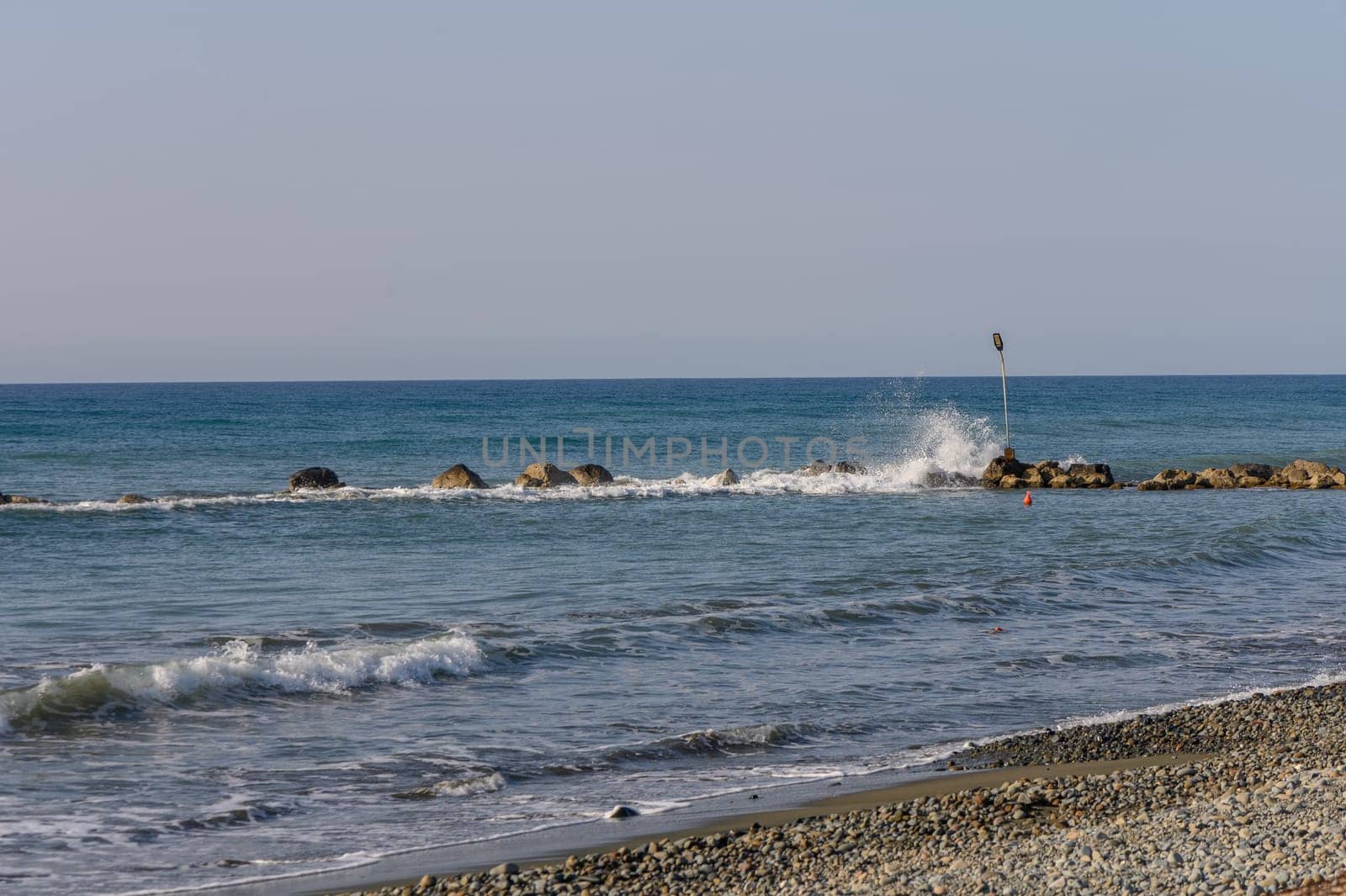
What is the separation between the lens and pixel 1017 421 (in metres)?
71.4

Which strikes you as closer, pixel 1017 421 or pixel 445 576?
pixel 445 576

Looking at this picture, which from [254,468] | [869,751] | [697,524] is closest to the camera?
[869,751]

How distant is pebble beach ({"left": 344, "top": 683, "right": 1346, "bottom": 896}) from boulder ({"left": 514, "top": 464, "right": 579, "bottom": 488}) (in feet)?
79.4

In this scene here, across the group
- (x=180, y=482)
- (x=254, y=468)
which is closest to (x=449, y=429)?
(x=254, y=468)

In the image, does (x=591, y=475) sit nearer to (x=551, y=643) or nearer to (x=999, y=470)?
(x=999, y=470)

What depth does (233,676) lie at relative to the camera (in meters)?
12.6

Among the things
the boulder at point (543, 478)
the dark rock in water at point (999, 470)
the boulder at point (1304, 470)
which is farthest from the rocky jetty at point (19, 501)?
the boulder at point (1304, 470)

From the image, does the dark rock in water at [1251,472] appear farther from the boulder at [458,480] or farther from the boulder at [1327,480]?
the boulder at [458,480]

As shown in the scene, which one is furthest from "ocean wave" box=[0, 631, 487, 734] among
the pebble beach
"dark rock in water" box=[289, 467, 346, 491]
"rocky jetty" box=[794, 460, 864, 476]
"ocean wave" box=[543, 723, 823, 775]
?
"rocky jetty" box=[794, 460, 864, 476]

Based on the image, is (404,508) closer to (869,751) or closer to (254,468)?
(254,468)

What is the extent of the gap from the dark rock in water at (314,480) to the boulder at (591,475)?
6.50 m

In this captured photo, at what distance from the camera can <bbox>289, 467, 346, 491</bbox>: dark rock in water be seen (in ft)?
110

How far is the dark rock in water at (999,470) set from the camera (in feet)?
119

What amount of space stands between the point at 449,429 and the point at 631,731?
5585 centimetres
